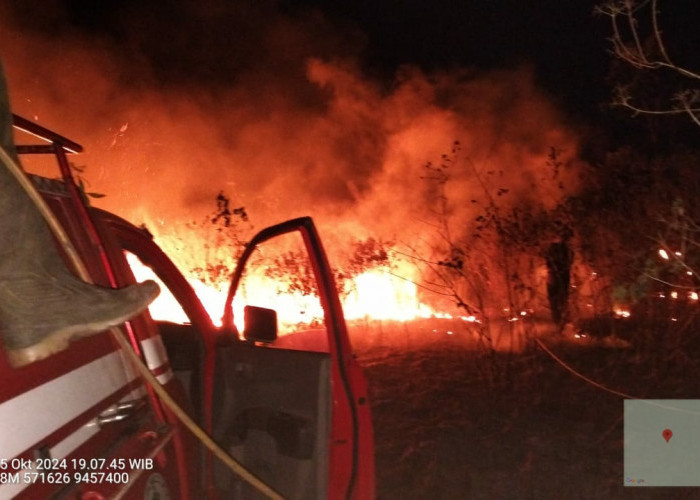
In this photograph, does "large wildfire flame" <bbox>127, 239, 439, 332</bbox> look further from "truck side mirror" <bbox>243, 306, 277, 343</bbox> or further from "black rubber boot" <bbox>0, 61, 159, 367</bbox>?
"black rubber boot" <bbox>0, 61, 159, 367</bbox>

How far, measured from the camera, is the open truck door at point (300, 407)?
116 inches

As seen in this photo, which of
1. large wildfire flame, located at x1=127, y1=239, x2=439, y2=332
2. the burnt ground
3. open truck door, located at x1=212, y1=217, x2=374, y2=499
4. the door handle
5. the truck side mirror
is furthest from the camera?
large wildfire flame, located at x1=127, y1=239, x2=439, y2=332

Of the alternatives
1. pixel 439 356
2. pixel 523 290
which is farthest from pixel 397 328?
pixel 523 290

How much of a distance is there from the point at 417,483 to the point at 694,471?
2.01 metres

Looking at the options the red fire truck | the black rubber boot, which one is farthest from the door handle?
the black rubber boot

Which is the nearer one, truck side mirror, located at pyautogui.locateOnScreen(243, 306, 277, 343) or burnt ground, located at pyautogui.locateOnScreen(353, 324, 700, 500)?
truck side mirror, located at pyautogui.locateOnScreen(243, 306, 277, 343)

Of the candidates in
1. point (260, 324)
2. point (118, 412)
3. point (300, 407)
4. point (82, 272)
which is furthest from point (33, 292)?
point (260, 324)

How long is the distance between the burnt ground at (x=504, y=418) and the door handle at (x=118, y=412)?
135 inches

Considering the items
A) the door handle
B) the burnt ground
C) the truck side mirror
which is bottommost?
the burnt ground

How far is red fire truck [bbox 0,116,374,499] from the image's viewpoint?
1.62 metres

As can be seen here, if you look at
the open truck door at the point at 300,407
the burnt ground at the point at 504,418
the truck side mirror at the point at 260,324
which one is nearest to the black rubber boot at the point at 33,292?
the open truck door at the point at 300,407

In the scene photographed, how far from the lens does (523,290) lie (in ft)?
23.8

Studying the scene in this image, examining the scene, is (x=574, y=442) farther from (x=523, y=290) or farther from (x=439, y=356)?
(x=439, y=356)

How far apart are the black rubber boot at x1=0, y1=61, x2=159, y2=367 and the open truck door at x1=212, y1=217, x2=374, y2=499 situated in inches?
52.4
